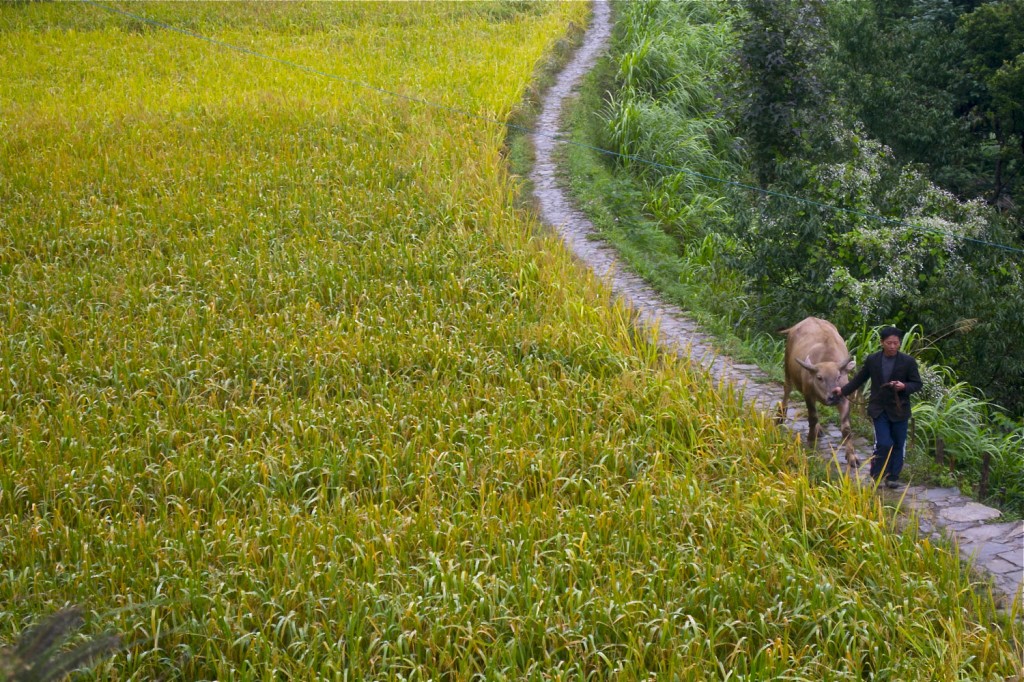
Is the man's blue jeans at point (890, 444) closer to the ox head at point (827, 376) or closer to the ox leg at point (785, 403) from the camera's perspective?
the ox head at point (827, 376)

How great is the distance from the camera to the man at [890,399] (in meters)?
5.88

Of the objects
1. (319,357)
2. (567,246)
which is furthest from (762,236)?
(319,357)

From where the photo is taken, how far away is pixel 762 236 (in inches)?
372

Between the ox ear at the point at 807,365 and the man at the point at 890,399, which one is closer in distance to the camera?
the man at the point at 890,399

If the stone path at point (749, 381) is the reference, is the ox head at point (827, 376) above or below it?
above

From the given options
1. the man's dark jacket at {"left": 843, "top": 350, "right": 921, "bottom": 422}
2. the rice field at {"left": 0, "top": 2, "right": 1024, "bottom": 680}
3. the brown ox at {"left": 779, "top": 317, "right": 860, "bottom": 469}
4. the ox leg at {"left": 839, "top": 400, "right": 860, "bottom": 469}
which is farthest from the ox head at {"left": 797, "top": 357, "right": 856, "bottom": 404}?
the rice field at {"left": 0, "top": 2, "right": 1024, "bottom": 680}

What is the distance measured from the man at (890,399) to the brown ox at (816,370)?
19cm

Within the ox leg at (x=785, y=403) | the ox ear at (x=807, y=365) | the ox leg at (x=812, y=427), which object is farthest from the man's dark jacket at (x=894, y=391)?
the ox leg at (x=785, y=403)

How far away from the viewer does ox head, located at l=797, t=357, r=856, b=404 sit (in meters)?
6.26

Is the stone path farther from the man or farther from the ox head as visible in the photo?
the ox head

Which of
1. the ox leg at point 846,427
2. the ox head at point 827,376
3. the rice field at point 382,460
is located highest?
the ox head at point 827,376

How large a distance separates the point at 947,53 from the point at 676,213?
19.7 feet

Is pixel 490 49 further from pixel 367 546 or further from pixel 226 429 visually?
pixel 367 546

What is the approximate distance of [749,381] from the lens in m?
7.63
